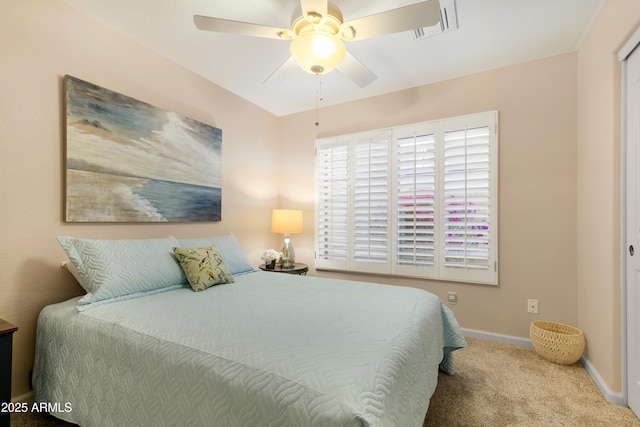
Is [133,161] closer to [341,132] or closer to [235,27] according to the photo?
[235,27]

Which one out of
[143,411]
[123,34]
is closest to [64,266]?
[143,411]

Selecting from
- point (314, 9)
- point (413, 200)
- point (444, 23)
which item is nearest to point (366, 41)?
point (444, 23)

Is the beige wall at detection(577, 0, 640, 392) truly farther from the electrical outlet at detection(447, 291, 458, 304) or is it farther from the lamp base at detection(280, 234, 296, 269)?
the lamp base at detection(280, 234, 296, 269)

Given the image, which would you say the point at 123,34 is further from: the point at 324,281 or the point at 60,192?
the point at 324,281

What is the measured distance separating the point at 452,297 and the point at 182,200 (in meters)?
2.74

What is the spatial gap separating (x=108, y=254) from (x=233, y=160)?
1.73 meters

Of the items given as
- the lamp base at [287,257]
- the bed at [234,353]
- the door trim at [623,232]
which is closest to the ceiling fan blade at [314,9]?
the bed at [234,353]

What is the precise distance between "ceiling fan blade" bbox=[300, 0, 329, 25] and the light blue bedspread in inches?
61.7

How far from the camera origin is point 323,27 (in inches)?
66.1

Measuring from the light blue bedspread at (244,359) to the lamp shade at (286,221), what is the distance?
1.44 m

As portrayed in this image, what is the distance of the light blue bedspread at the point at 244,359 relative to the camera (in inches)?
36.6

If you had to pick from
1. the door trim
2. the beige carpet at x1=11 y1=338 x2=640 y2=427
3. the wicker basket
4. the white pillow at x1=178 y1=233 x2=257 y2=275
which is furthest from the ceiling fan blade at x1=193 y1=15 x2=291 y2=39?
the wicker basket

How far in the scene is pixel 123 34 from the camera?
7.42ft

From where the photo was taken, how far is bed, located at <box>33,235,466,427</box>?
0.94m
